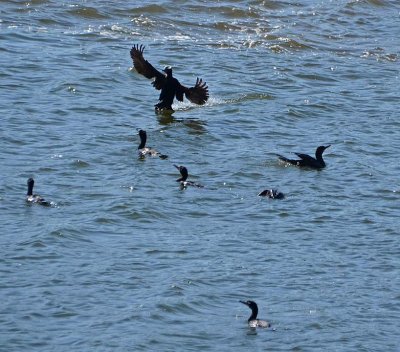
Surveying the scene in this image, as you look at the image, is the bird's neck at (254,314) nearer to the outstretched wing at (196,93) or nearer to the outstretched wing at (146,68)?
the outstretched wing at (196,93)

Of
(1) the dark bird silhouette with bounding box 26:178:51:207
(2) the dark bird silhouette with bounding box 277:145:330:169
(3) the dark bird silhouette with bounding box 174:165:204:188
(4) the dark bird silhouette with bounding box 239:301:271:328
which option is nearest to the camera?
(4) the dark bird silhouette with bounding box 239:301:271:328

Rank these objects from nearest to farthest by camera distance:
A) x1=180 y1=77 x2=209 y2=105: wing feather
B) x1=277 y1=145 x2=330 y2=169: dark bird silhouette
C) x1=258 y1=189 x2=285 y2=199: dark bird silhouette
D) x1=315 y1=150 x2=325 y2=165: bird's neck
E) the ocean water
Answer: the ocean water
x1=258 y1=189 x2=285 y2=199: dark bird silhouette
x1=277 y1=145 x2=330 y2=169: dark bird silhouette
x1=315 y1=150 x2=325 y2=165: bird's neck
x1=180 y1=77 x2=209 y2=105: wing feather

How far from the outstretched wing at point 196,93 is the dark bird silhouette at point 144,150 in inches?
128

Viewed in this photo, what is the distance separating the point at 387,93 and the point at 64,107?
697 centimetres

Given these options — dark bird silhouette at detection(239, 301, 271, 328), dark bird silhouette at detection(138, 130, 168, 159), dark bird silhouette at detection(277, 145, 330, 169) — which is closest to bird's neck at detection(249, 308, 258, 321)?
dark bird silhouette at detection(239, 301, 271, 328)

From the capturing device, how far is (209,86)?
1071 inches

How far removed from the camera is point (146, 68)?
25938 mm

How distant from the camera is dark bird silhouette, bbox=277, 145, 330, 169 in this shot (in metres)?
22.0

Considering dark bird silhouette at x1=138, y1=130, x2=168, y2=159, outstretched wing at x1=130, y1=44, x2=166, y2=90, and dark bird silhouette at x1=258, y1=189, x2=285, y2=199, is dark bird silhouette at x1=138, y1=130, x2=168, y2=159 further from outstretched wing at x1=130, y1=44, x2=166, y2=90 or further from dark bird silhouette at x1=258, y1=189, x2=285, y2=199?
outstretched wing at x1=130, y1=44, x2=166, y2=90

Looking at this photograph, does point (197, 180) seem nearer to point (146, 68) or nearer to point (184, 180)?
point (184, 180)

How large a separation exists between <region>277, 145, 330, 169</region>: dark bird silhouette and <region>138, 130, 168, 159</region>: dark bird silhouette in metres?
1.97

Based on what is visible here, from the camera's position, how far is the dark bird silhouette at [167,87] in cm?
2562

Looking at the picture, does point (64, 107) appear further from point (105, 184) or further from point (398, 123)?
point (398, 123)

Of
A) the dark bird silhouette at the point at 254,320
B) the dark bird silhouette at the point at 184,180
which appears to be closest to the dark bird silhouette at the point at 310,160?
the dark bird silhouette at the point at 184,180
